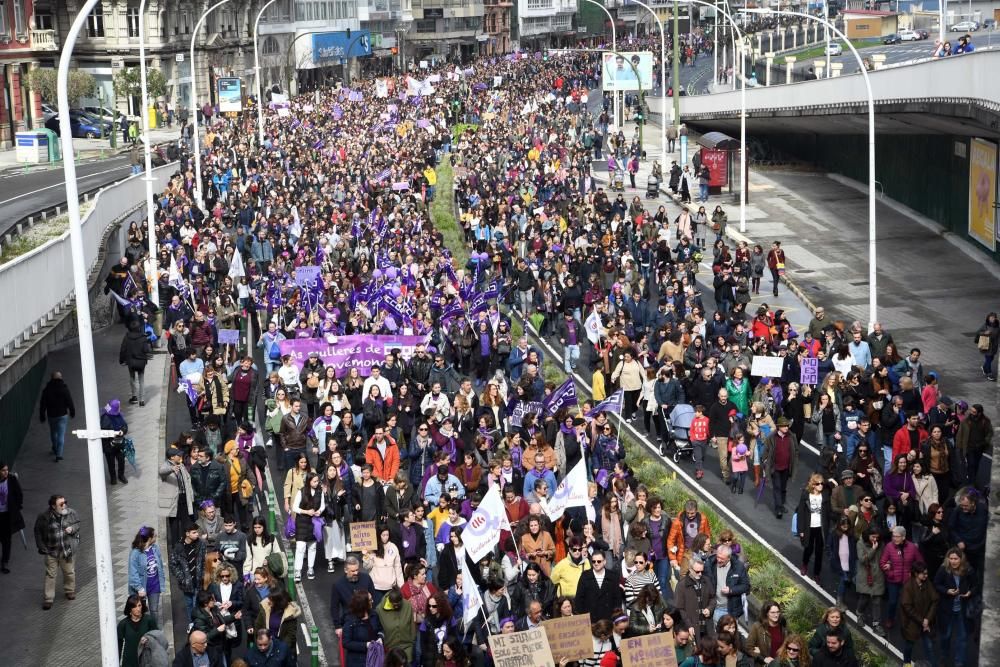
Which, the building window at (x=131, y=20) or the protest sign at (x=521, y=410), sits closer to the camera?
the protest sign at (x=521, y=410)

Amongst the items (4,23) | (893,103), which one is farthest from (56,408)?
(4,23)

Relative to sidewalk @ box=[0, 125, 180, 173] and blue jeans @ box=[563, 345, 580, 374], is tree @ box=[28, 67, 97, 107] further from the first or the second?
blue jeans @ box=[563, 345, 580, 374]

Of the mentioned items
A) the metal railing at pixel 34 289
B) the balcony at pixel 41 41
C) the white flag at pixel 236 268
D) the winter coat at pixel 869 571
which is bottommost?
the winter coat at pixel 869 571

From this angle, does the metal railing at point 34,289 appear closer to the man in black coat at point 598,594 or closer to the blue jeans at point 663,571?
the blue jeans at point 663,571

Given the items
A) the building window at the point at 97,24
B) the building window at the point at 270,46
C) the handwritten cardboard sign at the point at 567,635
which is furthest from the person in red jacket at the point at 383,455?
the building window at the point at 270,46

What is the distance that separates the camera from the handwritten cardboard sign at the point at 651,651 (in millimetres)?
13297

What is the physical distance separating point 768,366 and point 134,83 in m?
58.1

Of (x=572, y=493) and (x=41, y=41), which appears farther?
(x=41, y=41)

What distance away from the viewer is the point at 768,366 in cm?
2277

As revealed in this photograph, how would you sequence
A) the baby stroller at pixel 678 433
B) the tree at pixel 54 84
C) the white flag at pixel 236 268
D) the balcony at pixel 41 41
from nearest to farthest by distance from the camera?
the baby stroller at pixel 678 433, the white flag at pixel 236 268, the tree at pixel 54 84, the balcony at pixel 41 41

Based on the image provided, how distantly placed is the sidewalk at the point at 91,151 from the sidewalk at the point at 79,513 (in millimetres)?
33509

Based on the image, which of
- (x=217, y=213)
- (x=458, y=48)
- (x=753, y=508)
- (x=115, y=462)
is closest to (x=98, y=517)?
(x=115, y=462)

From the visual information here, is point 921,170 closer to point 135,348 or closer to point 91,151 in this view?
point 135,348

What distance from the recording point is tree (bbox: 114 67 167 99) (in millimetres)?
75875
